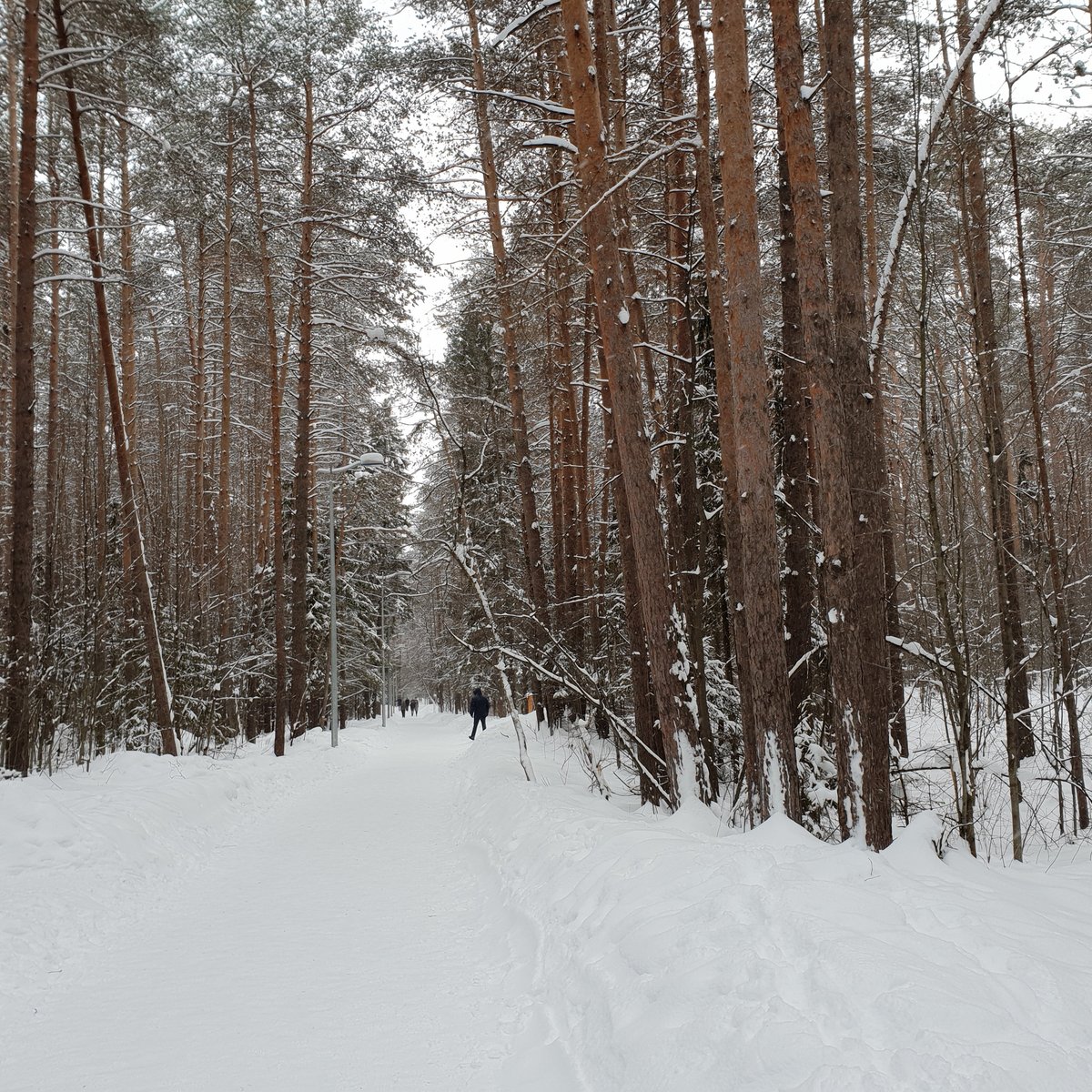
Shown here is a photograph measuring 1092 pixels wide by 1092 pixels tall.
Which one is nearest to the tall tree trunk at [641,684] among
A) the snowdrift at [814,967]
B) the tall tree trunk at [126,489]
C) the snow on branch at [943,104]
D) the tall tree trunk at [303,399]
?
the snowdrift at [814,967]

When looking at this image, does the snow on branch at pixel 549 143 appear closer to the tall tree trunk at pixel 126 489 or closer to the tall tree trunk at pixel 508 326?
the tall tree trunk at pixel 508 326

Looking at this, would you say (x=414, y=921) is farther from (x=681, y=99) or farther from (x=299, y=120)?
(x=299, y=120)

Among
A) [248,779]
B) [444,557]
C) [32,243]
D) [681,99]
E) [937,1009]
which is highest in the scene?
[681,99]

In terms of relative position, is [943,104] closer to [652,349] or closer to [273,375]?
[652,349]

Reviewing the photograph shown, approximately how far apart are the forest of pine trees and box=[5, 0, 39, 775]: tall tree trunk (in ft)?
0.15

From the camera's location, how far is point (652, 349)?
25.2 ft

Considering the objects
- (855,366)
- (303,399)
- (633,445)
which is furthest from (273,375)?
(855,366)

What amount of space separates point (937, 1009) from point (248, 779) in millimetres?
11353

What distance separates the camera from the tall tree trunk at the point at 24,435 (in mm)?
9008

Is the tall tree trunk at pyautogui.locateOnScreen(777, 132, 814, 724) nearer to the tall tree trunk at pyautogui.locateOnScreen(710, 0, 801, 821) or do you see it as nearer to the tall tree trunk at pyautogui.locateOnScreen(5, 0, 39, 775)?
the tall tree trunk at pyautogui.locateOnScreen(710, 0, 801, 821)

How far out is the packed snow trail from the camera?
3.33 meters

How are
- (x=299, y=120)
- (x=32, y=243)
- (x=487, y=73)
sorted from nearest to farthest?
(x=32, y=243) < (x=487, y=73) < (x=299, y=120)

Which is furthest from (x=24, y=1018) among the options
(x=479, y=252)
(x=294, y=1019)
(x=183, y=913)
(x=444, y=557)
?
(x=444, y=557)

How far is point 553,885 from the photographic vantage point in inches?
215
